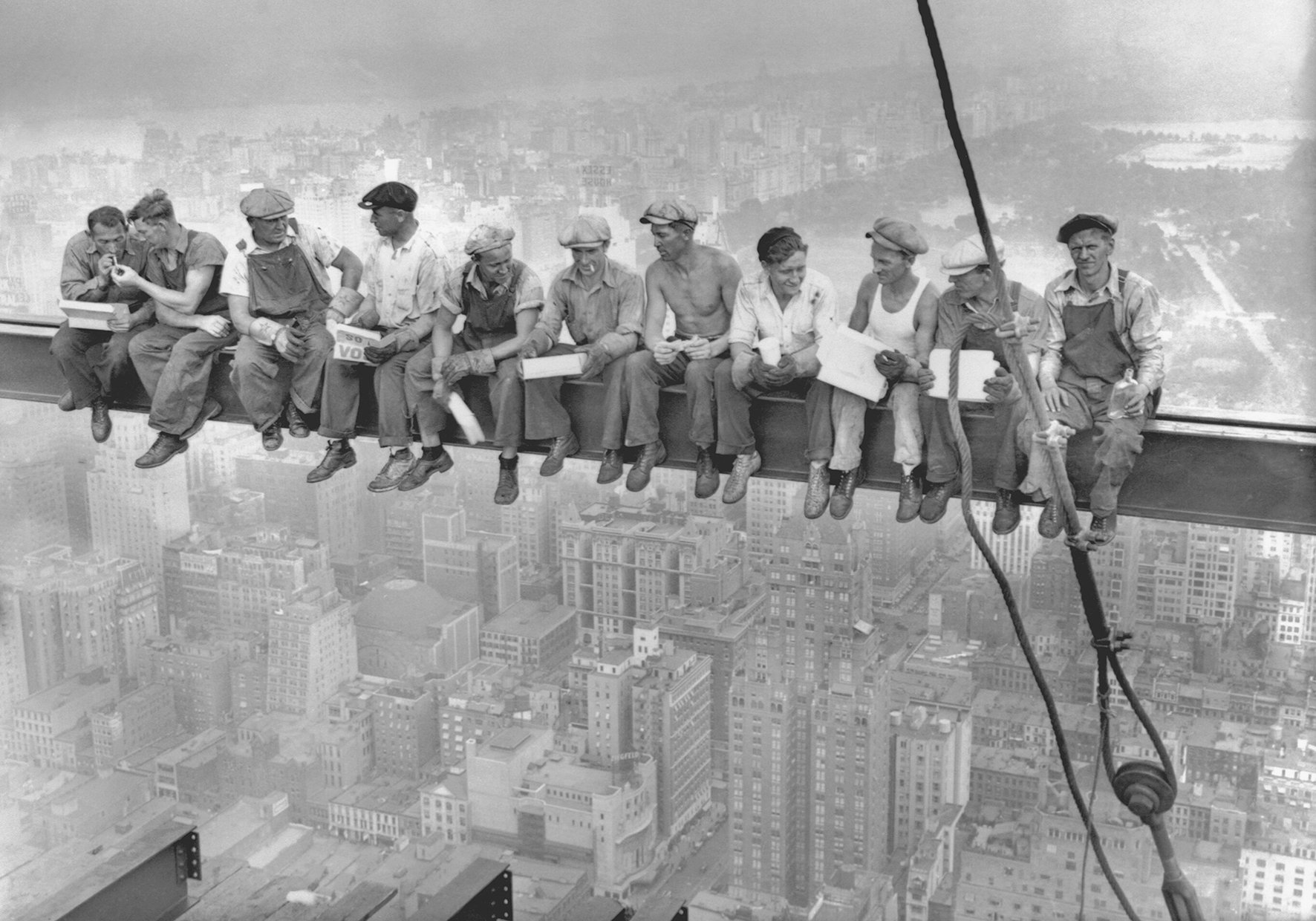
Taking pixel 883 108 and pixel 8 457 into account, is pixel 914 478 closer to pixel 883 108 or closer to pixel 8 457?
pixel 883 108

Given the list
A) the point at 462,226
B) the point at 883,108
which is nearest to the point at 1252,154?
the point at 883,108

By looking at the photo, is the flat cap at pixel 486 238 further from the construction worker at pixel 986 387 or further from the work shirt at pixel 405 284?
the construction worker at pixel 986 387

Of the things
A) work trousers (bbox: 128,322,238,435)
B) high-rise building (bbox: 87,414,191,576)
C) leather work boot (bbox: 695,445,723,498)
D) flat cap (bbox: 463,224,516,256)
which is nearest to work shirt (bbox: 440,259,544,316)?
flat cap (bbox: 463,224,516,256)

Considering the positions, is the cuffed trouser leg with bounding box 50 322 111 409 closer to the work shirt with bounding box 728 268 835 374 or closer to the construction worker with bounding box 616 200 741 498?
the construction worker with bounding box 616 200 741 498

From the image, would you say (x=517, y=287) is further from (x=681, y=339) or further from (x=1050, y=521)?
(x=1050, y=521)

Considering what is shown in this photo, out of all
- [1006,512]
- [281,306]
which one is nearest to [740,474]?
[1006,512]
